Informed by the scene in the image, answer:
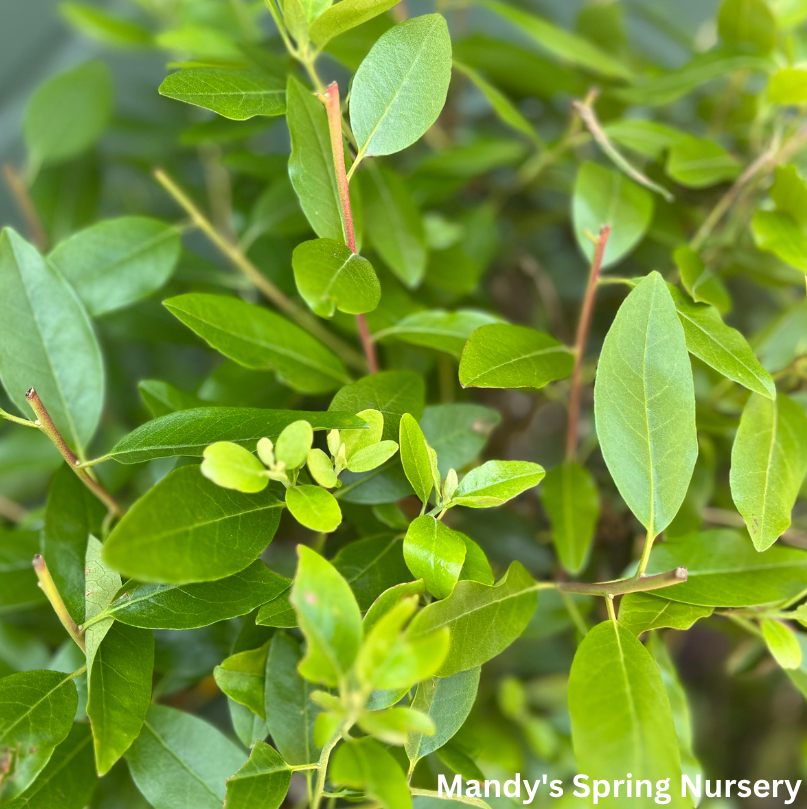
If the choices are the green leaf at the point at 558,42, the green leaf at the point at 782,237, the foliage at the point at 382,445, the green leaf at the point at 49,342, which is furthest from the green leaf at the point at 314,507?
the green leaf at the point at 558,42

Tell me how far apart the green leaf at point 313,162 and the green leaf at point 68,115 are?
0.42 meters

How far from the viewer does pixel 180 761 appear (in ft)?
1.42

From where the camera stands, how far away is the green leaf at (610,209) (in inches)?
21.2

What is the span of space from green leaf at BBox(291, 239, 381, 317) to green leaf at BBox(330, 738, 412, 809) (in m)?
0.21

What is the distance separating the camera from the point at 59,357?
485 millimetres

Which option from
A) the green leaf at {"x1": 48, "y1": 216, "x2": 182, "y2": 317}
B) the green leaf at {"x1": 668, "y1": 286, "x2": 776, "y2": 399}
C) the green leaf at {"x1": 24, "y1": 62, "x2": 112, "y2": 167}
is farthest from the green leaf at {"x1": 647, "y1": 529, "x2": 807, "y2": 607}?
the green leaf at {"x1": 24, "y1": 62, "x2": 112, "y2": 167}

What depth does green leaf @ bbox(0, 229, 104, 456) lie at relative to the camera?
1.54 ft

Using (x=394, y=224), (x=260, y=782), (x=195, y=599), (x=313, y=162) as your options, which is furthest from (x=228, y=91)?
(x=260, y=782)

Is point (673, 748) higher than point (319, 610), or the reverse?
point (319, 610)

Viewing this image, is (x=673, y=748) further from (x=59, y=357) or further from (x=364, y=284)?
(x=59, y=357)

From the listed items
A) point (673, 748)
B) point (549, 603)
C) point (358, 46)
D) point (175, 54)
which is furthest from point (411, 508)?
point (175, 54)

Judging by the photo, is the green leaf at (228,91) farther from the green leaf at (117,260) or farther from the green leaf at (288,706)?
the green leaf at (288,706)

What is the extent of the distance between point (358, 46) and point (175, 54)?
418mm

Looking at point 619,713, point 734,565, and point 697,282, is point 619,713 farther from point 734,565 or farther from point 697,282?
point 697,282
